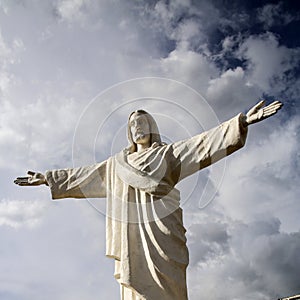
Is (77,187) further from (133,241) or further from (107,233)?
(133,241)

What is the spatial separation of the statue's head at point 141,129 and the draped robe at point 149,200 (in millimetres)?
368

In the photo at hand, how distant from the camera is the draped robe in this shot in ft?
27.4

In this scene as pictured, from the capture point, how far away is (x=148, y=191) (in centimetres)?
902

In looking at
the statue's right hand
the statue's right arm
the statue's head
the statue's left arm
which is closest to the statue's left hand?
the statue's left arm

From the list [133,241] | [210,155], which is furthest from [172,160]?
[133,241]

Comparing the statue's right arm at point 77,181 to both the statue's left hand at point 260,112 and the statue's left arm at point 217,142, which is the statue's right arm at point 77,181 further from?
the statue's left hand at point 260,112

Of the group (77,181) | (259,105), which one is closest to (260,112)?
(259,105)

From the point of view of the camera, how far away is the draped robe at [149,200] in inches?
329

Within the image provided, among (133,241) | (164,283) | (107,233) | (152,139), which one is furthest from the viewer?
(152,139)

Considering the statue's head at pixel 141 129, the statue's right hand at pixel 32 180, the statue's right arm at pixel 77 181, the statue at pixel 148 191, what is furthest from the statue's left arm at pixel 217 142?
the statue's right hand at pixel 32 180

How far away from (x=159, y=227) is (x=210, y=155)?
5.31ft

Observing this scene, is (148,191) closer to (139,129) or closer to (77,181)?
(139,129)

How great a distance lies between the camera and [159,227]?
343 inches

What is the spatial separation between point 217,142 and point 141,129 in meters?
1.95
